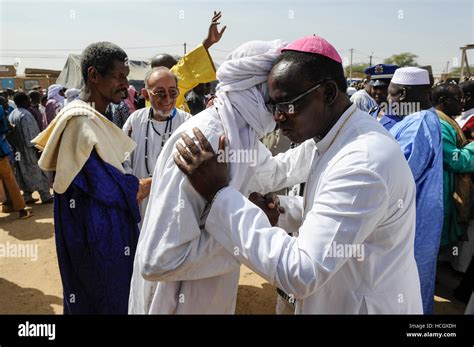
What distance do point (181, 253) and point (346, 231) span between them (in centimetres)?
64

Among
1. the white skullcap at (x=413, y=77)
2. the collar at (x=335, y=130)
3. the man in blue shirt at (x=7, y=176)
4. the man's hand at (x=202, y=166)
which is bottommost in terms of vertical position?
the man in blue shirt at (x=7, y=176)

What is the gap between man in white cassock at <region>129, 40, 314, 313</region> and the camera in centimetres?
158

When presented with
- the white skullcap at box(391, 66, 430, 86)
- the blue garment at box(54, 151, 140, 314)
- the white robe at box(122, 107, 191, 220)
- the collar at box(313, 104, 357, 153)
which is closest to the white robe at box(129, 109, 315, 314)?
the collar at box(313, 104, 357, 153)

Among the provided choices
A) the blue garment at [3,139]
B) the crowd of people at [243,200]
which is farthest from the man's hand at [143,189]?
the blue garment at [3,139]

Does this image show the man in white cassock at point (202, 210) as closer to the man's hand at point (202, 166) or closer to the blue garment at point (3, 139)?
the man's hand at point (202, 166)

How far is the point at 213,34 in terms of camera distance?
13.0ft

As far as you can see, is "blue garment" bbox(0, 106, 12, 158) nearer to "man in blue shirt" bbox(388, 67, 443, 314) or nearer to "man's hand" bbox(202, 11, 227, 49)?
"man's hand" bbox(202, 11, 227, 49)

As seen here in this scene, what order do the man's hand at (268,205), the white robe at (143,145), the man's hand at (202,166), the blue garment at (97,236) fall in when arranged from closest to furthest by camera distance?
the man's hand at (202,166) → the man's hand at (268,205) → the blue garment at (97,236) → the white robe at (143,145)

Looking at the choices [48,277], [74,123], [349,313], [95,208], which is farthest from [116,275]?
[48,277]

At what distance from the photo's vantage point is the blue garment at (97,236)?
99.9 inches

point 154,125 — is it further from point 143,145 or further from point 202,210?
point 202,210
